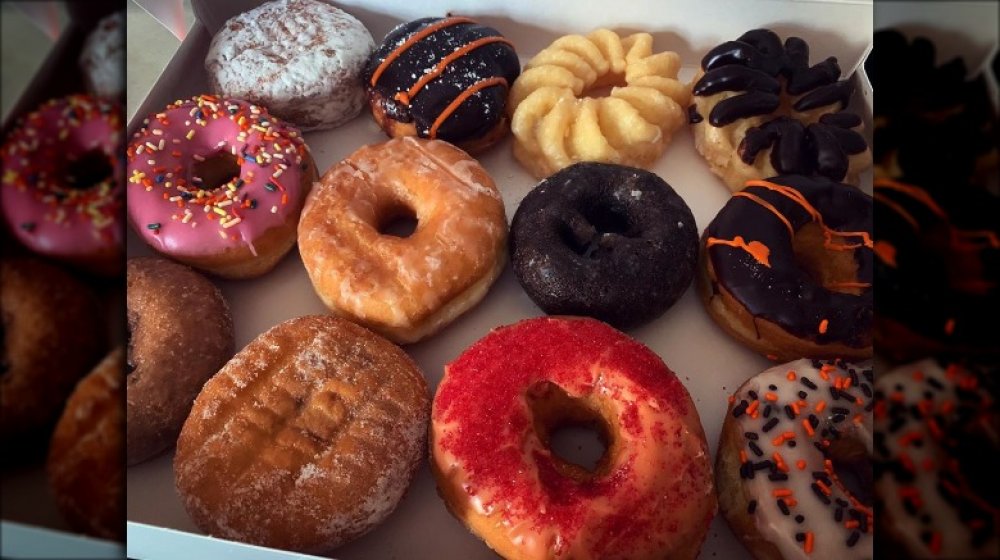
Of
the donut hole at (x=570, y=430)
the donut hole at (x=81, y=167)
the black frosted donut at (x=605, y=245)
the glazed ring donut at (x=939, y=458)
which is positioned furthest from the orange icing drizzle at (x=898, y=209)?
the black frosted donut at (x=605, y=245)

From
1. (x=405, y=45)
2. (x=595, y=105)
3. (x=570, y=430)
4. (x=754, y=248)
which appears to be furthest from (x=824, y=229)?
(x=405, y=45)

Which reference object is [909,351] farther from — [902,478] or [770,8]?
[770,8]

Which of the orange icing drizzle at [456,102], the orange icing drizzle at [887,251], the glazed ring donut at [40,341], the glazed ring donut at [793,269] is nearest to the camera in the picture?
the glazed ring donut at [40,341]

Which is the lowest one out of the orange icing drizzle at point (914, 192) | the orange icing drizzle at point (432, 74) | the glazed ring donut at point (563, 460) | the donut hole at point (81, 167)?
the glazed ring donut at point (563, 460)

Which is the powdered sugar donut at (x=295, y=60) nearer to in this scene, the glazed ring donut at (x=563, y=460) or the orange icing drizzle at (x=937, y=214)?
the glazed ring donut at (x=563, y=460)

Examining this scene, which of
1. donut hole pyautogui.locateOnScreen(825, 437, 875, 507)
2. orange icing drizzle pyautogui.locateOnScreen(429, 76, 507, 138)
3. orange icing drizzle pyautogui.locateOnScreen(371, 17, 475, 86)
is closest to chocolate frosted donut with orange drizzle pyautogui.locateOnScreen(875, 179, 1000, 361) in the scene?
donut hole pyautogui.locateOnScreen(825, 437, 875, 507)

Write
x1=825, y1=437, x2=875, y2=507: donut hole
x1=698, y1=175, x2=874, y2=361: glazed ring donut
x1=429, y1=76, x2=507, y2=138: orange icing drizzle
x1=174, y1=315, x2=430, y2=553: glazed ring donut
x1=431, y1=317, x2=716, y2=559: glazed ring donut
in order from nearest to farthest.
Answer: x1=431, y1=317, x2=716, y2=559: glazed ring donut → x1=174, y1=315, x2=430, y2=553: glazed ring donut → x1=825, y1=437, x2=875, y2=507: donut hole → x1=698, y1=175, x2=874, y2=361: glazed ring donut → x1=429, y1=76, x2=507, y2=138: orange icing drizzle

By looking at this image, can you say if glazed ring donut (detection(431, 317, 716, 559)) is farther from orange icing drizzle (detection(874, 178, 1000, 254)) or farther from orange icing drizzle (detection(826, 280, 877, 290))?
orange icing drizzle (detection(874, 178, 1000, 254))
